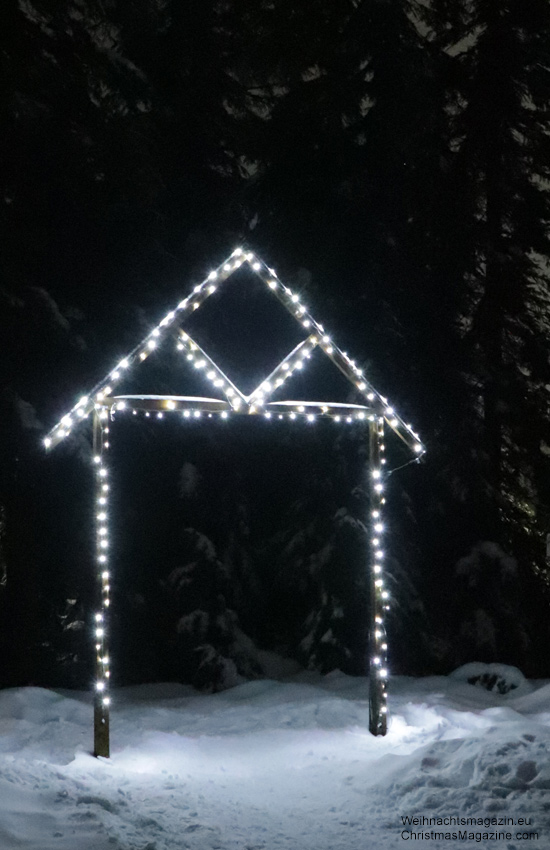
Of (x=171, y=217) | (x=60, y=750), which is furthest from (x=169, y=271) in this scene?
(x=60, y=750)

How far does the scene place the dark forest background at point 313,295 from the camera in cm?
1319

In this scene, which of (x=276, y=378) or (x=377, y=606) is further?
(x=377, y=606)

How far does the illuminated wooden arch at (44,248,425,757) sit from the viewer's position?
8.99m

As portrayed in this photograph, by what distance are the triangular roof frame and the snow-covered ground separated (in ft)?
9.67

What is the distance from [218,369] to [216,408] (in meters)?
0.46

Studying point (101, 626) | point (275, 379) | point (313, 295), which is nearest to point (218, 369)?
point (275, 379)

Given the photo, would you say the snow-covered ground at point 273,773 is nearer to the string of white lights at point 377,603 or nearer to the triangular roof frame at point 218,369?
the string of white lights at point 377,603

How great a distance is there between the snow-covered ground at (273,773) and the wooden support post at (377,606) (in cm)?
27

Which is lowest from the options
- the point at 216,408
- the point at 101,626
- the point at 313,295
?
the point at 101,626

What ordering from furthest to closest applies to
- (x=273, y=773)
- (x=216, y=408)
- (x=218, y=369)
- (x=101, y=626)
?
(x=216, y=408)
(x=218, y=369)
(x=101, y=626)
(x=273, y=773)

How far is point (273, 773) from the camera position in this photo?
8.77 metres

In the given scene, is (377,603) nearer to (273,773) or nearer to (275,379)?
(273,773)

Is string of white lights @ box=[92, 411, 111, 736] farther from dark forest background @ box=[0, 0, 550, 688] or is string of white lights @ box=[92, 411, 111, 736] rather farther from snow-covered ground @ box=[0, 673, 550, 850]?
dark forest background @ box=[0, 0, 550, 688]

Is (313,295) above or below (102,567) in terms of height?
above
